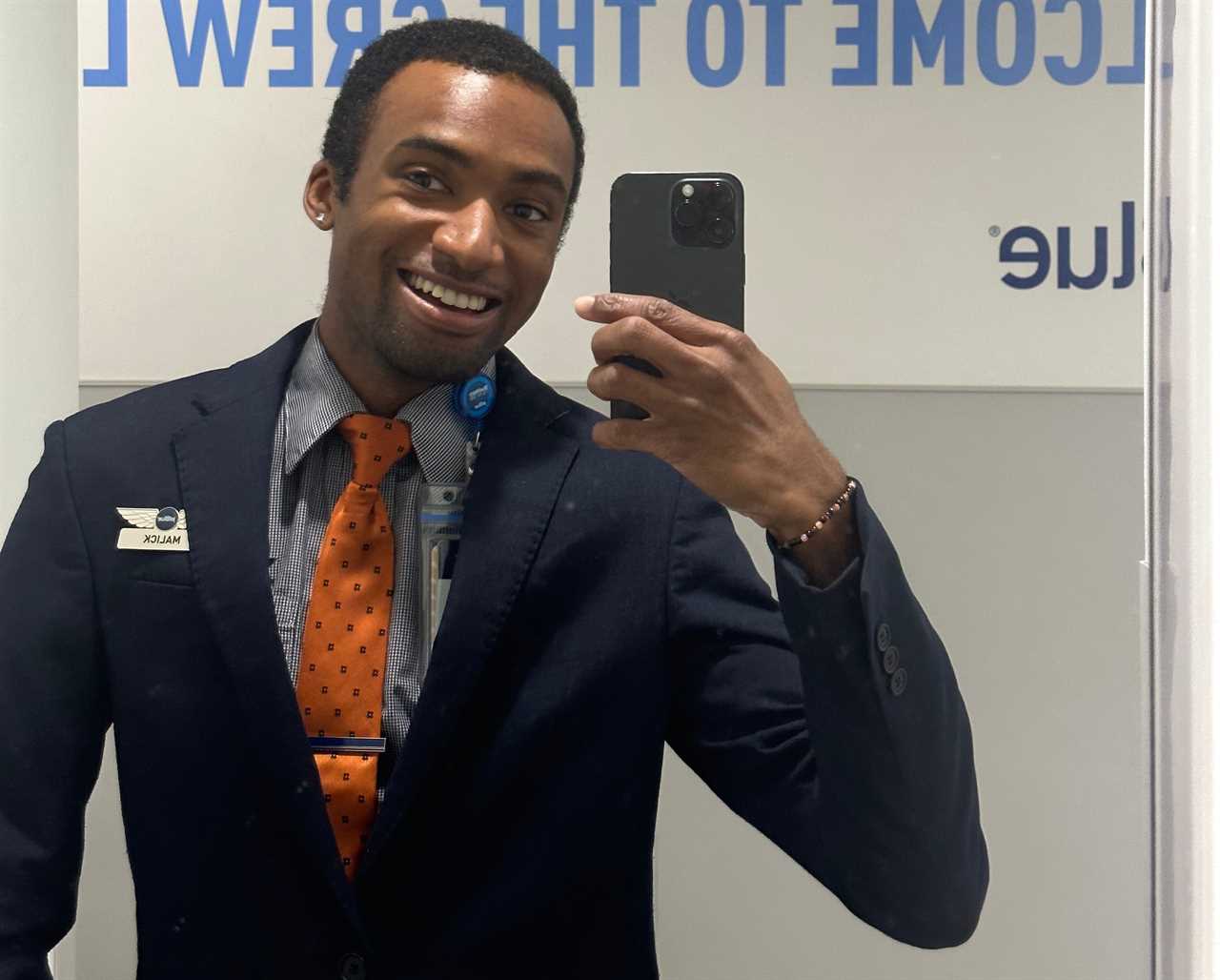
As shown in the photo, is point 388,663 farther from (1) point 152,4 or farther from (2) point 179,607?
(1) point 152,4

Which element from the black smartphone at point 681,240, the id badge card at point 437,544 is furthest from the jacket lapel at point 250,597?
the black smartphone at point 681,240

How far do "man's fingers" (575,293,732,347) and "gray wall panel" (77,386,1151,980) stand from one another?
614 millimetres

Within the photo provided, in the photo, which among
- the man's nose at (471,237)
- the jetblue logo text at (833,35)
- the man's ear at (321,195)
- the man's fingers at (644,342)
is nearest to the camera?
the man's fingers at (644,342)

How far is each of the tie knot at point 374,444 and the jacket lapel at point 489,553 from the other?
0.06m

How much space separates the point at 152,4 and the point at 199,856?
84 centimetres

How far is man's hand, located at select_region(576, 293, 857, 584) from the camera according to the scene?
0.69 metres

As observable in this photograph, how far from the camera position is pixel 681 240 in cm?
92

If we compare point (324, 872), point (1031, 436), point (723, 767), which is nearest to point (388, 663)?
point (324, 872)

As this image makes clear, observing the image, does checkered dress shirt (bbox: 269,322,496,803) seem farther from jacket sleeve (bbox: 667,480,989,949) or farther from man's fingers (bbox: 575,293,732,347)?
man's fingers (bbox: 575,293,732,347)

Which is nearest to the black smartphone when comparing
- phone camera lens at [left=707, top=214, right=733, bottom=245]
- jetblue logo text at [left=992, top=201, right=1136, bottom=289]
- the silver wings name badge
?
phone camera lens at [left=707, top=214, right=733, bottom=245]

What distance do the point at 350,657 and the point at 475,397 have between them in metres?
0.22

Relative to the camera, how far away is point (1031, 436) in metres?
1.31

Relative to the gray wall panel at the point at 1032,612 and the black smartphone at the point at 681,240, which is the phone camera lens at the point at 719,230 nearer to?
the black smartphone at the point at 681,240

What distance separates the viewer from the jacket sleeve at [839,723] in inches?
29.1
